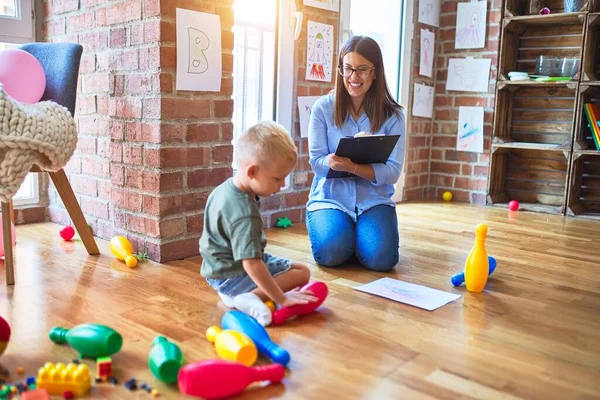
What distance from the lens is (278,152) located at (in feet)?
4.74

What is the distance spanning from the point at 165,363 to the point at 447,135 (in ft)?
10.2

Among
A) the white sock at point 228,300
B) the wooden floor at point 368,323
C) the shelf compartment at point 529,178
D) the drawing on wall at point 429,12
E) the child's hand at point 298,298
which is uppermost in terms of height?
the drawing on wall at point 429,12

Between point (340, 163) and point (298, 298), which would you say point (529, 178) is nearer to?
point (340, 163)

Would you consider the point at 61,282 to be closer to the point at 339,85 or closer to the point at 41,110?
the point at 41,110

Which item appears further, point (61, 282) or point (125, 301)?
point (61, 282)

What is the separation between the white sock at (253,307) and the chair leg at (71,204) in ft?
2.63

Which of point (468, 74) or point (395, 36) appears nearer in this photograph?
point (395, 36)

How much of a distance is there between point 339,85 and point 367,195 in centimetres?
43

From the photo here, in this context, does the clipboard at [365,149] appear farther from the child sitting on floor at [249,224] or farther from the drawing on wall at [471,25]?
the drawing on wall at [471,25]

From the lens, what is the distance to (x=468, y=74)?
3729 mm

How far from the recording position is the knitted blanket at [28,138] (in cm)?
160

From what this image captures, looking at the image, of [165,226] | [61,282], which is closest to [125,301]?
[61,282]

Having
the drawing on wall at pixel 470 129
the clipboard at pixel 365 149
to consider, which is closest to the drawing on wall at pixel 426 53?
the drawing on wall at pixel 470 129

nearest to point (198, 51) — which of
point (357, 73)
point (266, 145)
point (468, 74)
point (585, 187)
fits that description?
point (357, 73)
